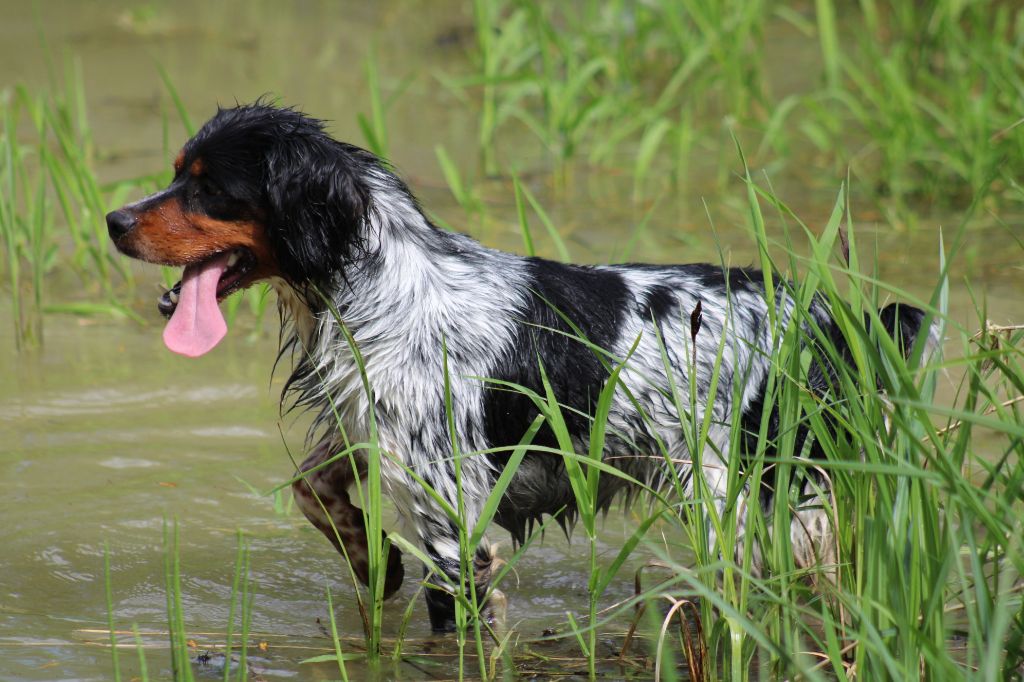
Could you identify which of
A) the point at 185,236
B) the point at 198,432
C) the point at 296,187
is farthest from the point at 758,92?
the point at 185,236

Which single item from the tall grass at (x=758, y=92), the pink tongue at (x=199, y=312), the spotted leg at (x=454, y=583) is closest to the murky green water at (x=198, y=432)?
the spotted leg at (x=454, y=583)

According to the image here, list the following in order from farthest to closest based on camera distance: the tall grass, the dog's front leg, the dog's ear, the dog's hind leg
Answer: the tall grass, the dog's hind leg, the dog's front leg, the dog's ear

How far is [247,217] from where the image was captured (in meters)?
3.06

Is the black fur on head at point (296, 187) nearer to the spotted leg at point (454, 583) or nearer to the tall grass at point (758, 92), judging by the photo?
the spotted leg at point (454, 583)

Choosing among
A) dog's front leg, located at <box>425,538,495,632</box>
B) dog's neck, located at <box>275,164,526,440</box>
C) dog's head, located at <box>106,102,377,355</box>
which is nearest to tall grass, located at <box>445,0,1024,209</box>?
dog's neck, located at <box>275,164,526,440</box>

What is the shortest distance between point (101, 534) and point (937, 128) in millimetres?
5381

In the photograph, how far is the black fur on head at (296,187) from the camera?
9.84 ft

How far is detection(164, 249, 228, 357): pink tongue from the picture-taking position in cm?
309

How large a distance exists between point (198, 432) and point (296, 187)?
160cm

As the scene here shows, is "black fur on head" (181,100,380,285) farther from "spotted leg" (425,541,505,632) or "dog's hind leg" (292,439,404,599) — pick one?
"spotted leg" (425,541,505,632)

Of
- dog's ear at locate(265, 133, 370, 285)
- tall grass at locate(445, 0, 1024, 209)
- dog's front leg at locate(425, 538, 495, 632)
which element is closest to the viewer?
dog's ear at locate(265, 133, 370, 285)

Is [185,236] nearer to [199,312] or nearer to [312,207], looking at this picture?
[199,312]

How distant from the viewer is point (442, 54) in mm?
9406

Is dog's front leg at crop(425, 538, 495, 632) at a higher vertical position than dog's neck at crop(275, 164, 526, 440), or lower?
lower
